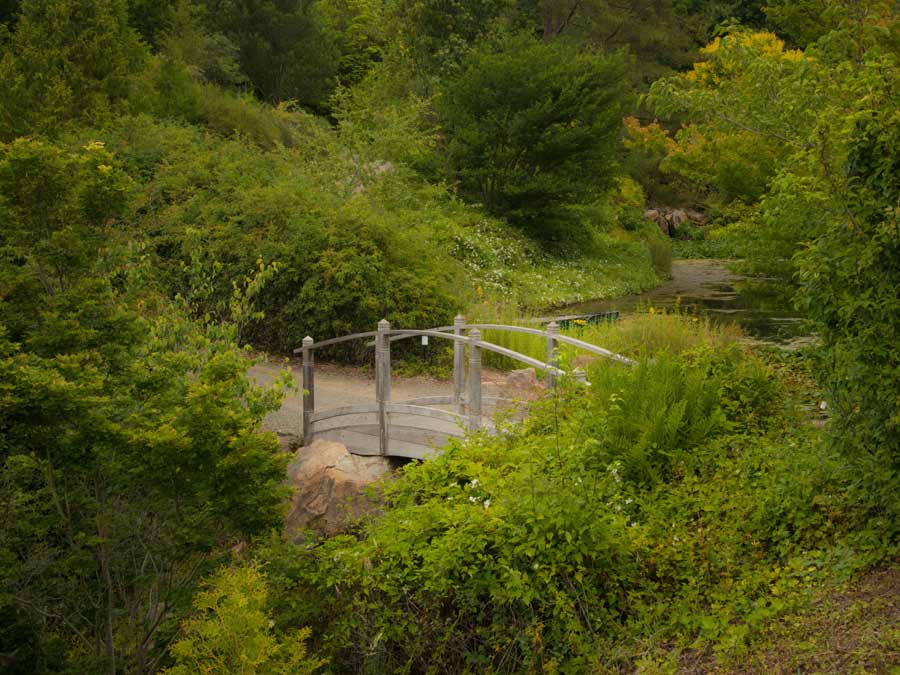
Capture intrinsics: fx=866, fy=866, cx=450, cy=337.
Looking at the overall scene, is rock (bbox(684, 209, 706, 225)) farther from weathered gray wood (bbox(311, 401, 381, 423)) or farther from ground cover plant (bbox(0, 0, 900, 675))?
weathered gray wood (bbox(311, 401, 381, 423))

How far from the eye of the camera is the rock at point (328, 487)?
8211 mm

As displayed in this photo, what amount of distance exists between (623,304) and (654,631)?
18550 millimetres

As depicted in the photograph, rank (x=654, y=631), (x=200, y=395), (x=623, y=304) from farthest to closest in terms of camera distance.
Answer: (x=623, y=304) < (x=200, y=395) < (x=654, y=631)

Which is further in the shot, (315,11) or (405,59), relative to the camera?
(315,11)

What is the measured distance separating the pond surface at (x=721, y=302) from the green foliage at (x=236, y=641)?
289 inches

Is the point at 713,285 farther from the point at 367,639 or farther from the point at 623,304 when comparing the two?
the point at 367,639

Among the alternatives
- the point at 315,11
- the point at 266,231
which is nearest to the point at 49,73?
the point at 266,231

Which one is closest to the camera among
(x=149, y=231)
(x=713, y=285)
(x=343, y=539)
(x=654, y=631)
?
(x=654, y=631)

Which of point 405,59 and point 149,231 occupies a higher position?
point 405,59

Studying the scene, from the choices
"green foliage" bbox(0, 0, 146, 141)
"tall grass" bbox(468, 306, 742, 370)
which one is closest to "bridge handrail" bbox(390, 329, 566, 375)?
"tall grass" bbox(468, 306, 742, 370)

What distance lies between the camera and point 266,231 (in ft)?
48.5

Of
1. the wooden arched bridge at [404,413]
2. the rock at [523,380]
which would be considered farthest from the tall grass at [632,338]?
A: the wooden arched bridge at [404,413]

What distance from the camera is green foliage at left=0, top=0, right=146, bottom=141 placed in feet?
57.4

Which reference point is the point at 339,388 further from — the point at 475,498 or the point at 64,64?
the point at 64,64
